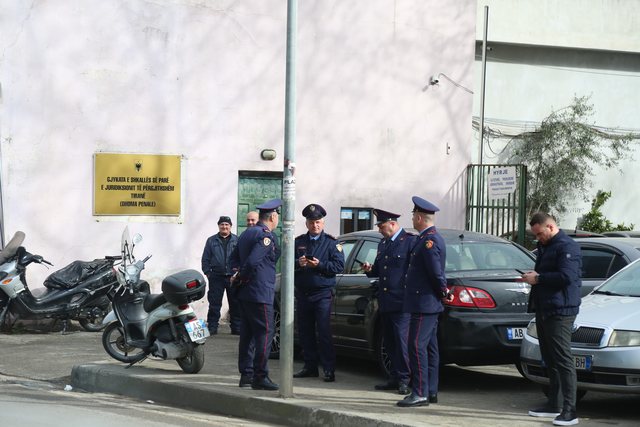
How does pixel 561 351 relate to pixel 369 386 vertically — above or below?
above

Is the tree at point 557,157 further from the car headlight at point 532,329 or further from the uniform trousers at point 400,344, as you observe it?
the car headlight at point 532,329

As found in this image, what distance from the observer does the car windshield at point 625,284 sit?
9.57m

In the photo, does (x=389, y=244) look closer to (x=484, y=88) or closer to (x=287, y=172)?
(x=287, y=172)

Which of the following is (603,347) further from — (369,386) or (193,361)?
(193,361)

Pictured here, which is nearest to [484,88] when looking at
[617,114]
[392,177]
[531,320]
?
[617,114]

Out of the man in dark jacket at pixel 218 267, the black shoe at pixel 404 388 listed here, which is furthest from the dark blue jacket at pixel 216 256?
the black shoe at pixel 404 388

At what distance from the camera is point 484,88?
23.6m

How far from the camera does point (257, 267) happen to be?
9938mm

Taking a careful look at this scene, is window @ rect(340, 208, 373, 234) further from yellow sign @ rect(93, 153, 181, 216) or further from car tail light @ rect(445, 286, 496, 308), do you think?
car tail light @ rect(445, 286, 496, 308)

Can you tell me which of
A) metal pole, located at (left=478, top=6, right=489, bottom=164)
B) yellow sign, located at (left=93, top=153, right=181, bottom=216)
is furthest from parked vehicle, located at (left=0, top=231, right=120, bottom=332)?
metal pole, located at (left=478, top=6, right=489, bottom=164)

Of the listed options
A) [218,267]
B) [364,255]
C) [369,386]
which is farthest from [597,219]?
[369,386]

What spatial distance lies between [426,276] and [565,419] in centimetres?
172

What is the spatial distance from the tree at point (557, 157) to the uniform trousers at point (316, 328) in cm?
1450

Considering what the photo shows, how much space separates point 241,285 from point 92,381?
2.30 m
